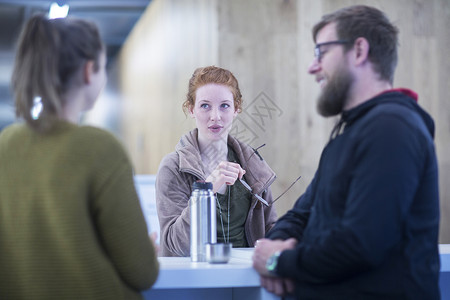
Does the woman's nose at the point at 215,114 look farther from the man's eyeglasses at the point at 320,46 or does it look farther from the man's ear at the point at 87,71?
the man's ear at the point at 87,71

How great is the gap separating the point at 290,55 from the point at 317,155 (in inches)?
22.6

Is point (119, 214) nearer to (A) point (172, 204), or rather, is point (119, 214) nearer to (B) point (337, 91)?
(B) point (337, 91)

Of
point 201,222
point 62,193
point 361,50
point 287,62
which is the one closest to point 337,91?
point 361,50

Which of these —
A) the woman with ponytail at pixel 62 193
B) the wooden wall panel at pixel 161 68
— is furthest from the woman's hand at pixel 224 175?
the woman with ponytail at pixel 62 193

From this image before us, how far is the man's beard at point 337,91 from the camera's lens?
4.22ft

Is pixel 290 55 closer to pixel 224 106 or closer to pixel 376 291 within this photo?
pixel 224 106

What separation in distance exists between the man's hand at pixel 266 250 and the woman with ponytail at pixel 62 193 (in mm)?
287

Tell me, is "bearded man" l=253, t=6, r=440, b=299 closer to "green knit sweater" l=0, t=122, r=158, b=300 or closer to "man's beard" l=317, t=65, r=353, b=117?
"man's beard" l=317, t=65, r=353, b=117

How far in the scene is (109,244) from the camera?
1.05 m

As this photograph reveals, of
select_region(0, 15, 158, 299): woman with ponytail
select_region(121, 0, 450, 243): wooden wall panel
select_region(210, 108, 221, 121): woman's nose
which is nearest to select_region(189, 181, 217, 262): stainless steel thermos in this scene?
select_region(0, 15, 158, 299): woman with ponytail

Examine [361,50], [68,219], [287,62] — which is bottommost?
[68,219]

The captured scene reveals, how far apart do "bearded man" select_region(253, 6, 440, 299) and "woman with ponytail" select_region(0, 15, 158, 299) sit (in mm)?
349

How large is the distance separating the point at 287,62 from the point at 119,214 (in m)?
2.15

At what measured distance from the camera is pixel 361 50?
1.28 metres
